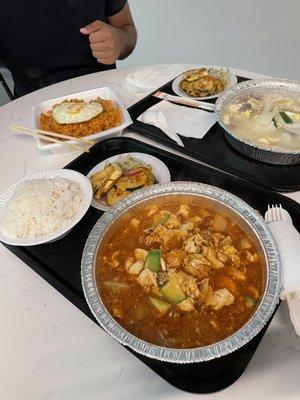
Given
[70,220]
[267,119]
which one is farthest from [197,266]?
[267,119]

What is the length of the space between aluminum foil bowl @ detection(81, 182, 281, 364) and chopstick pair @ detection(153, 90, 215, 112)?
0.82 m

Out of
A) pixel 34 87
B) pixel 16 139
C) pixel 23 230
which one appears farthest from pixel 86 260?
pixel 34 87

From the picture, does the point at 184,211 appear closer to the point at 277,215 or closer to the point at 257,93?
the point at 277,215

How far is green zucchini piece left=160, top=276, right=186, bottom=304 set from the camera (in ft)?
3.14

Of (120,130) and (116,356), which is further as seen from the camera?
(120,130)

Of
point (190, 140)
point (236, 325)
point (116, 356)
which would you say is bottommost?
point (116, 356)

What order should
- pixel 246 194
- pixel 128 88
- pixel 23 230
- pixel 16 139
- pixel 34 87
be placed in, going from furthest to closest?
pixel 34 87, pixel 128 88, pixel 16 139, pixel 246 194, pixel 23 230

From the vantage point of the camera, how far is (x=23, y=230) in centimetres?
123

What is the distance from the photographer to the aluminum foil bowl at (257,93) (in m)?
1.45

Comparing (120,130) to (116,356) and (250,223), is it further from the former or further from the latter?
(116,356)

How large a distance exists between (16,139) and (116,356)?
136cm

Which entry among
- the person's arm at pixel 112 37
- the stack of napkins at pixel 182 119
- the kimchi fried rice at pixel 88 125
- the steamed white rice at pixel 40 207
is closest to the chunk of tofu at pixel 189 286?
the steamed white rice at pixel 40 207

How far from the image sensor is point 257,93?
1.89 meters

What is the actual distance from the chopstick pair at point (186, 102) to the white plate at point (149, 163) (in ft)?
1.74
